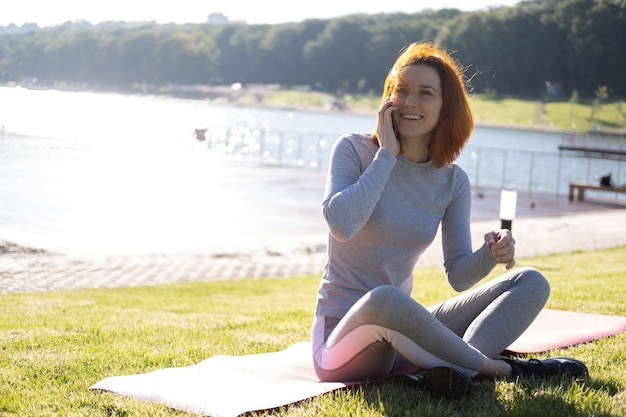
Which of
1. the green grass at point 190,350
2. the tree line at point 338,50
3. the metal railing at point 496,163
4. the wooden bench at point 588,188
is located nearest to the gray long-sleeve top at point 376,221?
the green grass at point 190,350

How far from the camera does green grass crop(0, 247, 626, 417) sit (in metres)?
3.03

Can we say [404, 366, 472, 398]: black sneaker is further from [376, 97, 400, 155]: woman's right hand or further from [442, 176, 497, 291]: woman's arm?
[376, 97, 400, 155]: woman's right hand

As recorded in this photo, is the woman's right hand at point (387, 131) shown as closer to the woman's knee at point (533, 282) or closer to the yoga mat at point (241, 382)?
the woman's knee at point (533, 282)

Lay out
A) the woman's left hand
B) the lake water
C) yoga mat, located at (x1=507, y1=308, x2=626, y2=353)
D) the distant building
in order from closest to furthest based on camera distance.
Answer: the woman's left hand → yoga mat, located at (x1=507, y1=308, x2=626, y2=353) → the lake water → the distant building

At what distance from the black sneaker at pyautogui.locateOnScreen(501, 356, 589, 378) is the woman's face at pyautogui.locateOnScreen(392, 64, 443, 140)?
100 centimetres

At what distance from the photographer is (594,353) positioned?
154 inches

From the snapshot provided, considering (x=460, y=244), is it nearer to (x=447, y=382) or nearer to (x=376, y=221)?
(x=376, y=221)

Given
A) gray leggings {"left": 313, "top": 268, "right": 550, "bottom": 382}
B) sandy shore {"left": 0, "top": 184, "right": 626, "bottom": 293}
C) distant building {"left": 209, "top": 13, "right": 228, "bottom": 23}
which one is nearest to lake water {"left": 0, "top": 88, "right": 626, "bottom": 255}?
sandy shore {"left": 0, "top": 184, "right": 626, "bottom": 293}

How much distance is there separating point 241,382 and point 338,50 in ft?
402

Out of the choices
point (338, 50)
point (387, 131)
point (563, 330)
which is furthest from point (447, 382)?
point (338, 50)

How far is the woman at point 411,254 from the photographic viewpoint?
10.2 feet

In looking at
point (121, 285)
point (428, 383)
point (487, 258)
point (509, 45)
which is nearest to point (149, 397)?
point (428, 383)

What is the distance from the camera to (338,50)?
123750 millimetres

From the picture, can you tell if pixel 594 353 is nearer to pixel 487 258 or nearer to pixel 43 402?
pixel 487 258
